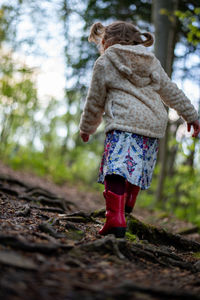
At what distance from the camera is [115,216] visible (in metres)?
2.31

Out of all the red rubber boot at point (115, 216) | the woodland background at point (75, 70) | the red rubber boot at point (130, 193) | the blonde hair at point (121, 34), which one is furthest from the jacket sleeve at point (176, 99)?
the woodland background at point (75, 70)

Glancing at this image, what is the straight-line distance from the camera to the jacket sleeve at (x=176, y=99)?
110 inches

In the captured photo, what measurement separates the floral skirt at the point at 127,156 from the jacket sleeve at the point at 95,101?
32 cm

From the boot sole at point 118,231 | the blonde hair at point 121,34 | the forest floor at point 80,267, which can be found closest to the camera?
the forest floor at point 80,267

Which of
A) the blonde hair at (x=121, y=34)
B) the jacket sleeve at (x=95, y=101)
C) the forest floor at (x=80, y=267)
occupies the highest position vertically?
the blonde hair at (x=121, y=34)

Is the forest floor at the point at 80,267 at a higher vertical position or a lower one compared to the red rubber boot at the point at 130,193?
lower

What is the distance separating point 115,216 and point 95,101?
104 centimetres

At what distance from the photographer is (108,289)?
4.21 ft

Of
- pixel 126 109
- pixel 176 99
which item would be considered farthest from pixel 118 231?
pixel 176 99

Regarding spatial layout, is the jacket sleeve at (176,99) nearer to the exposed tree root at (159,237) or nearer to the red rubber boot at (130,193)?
the red rubber boot at (130,193)

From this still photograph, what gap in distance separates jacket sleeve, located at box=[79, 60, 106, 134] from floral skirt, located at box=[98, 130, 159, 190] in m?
0.32

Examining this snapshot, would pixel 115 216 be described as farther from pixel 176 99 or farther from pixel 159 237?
pixel 176 99

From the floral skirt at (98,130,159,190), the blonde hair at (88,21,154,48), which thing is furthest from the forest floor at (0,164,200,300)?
the blonde hair at (88,21,154,48)

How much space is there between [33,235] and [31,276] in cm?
64
